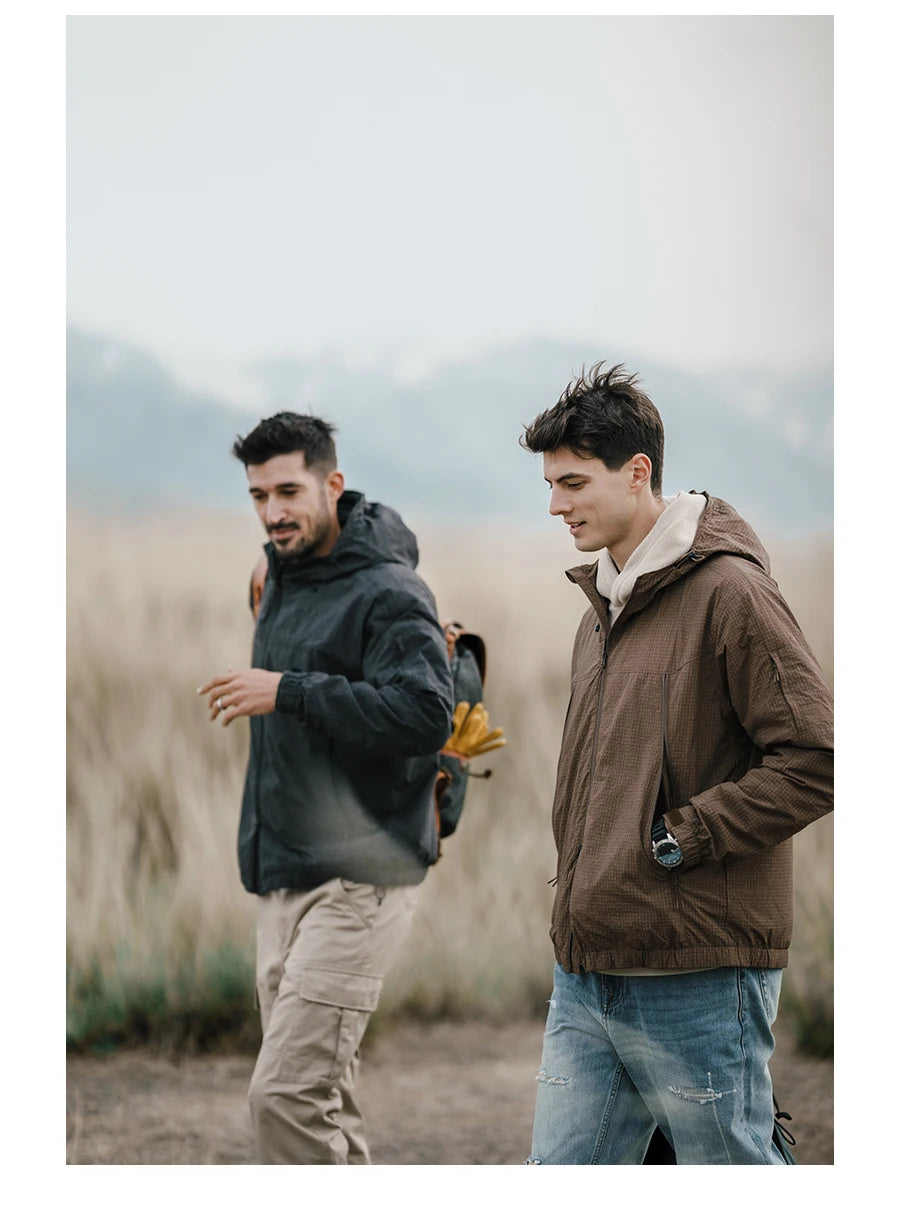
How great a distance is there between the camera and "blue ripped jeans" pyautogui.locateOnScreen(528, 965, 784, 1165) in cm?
236

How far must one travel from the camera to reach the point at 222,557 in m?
3.64

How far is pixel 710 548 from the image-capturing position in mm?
2398

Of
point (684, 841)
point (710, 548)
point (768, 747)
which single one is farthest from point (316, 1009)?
point (710, 548)

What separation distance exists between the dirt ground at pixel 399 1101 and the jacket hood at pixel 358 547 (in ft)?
4.25

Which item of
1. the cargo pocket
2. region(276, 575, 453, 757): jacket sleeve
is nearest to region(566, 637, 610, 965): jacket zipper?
region(276, 575, 453, 757): jacket sleeve

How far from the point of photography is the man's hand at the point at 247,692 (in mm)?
3047

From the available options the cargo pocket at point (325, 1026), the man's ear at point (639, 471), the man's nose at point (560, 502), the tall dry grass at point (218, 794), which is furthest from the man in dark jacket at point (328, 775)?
the man's ear at point (639, 471)

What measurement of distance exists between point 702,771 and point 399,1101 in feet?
5.72

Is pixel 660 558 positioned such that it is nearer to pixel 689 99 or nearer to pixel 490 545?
pixel 490 545

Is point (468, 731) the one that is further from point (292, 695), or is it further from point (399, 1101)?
point (399, 1101)

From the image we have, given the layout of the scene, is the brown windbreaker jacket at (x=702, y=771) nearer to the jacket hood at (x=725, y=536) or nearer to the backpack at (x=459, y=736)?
the jacket hood at (x=725, y=536)

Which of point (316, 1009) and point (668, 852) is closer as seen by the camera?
point (668, 852)

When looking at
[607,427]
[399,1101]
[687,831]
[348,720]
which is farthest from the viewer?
[399,1101]

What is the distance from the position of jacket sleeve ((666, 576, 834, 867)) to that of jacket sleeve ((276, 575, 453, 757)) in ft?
2.80
